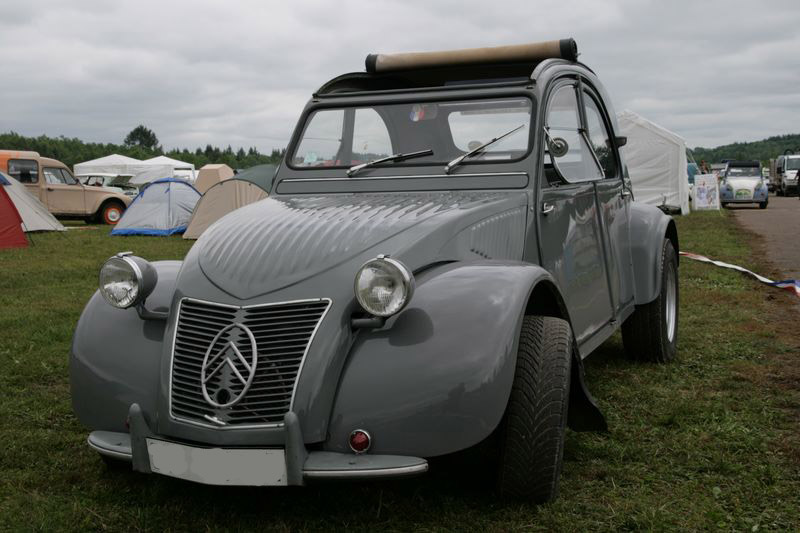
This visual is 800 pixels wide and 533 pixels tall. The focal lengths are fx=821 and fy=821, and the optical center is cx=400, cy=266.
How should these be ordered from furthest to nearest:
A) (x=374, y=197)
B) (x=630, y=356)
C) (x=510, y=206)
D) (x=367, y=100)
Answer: (x=630, y=356)
(x=367, y=100)
(x=374, y=197)
(x=510, y=206)

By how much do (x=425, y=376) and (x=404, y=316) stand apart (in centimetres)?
27

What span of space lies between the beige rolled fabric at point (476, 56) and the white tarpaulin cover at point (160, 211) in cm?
1565

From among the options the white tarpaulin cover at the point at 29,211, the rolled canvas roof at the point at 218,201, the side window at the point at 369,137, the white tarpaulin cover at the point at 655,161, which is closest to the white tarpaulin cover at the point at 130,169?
the white tarpaulin cover at the point at 29,211

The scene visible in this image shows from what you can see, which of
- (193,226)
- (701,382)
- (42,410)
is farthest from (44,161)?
(701,382)

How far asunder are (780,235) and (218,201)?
12.3 meters

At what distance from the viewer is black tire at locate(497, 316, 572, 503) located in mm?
3051

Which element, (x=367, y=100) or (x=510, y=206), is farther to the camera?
(x=367, y=100)

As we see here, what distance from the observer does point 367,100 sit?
4625 millimetres

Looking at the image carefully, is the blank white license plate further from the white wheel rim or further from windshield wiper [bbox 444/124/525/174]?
the white wheel rim

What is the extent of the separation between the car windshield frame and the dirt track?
748cm

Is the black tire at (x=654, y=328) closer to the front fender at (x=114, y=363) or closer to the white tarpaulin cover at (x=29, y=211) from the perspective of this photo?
the front fender at (x=114, y=363)

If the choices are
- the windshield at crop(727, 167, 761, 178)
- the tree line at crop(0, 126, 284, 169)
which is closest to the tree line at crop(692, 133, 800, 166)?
the tree line at crop(0, 126, 284, 169)

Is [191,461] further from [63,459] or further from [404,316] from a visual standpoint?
[63,459]

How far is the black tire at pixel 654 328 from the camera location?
5648 millimetres
